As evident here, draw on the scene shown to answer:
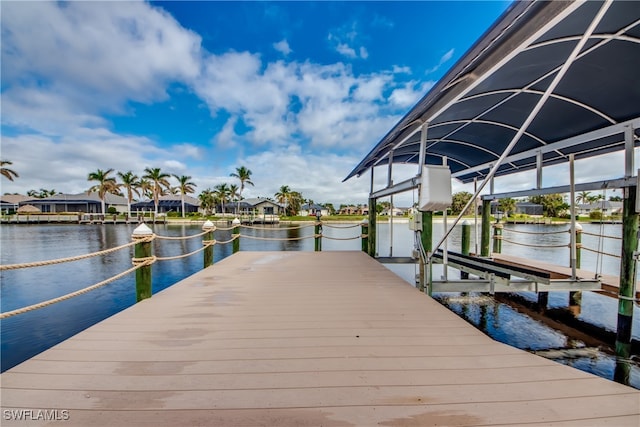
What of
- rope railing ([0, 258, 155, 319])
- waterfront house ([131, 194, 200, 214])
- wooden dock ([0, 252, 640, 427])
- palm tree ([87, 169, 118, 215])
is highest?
palm tree ([87, 169, 118, 215])

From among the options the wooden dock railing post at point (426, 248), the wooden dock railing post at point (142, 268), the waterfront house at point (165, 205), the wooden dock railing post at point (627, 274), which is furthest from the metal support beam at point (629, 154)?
the waterfront house at point (165, 205)

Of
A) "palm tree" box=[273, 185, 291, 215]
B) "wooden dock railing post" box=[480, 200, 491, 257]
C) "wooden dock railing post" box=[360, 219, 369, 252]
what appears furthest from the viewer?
"palm tree" box=[273, 185, 291, 215]

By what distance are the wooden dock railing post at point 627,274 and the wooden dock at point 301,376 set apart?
2.46 m

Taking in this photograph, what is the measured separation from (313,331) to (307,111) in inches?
730

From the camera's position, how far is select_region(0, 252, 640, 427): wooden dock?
1.37 metres

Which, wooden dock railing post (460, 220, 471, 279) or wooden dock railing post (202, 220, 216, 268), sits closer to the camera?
wooden dock railing post (202, 220, 216, 268)

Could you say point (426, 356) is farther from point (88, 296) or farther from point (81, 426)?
point (88, 296)

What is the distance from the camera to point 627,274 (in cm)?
325

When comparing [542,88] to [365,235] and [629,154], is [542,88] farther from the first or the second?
[365,235]

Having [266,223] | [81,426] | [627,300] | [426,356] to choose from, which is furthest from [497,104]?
[266,223]

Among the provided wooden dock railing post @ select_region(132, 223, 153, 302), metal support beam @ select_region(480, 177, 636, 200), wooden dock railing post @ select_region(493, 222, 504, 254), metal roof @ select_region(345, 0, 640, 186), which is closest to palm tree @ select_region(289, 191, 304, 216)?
wooden dock railing post @ select_region(493, 222, 504, 254)

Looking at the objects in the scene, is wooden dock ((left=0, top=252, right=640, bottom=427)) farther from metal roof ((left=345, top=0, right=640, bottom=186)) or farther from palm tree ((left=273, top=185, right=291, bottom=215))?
palm tree ((left=273, top=185, right=291, bottom=215))

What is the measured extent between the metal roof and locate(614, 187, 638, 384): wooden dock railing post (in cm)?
102

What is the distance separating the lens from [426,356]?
1.99 metres
